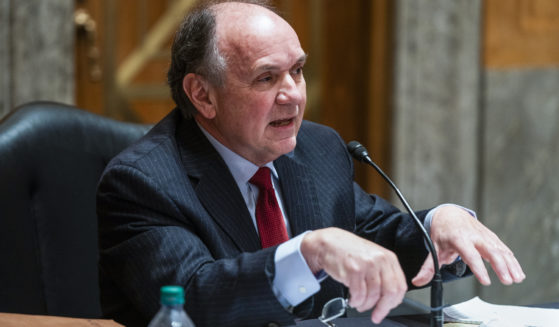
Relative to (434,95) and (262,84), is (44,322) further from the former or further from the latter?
(434,95)

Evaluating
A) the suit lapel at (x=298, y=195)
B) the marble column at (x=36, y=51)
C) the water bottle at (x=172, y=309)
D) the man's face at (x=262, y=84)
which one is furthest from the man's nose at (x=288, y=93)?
the marble column at (x=36, y=51)

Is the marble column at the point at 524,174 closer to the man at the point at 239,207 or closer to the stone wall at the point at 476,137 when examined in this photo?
the stone wall at the point at 476,137

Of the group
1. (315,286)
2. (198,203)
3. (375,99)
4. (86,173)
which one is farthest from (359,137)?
(315,286)

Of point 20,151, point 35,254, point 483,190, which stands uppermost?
point 20,151

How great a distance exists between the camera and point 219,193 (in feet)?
5.80

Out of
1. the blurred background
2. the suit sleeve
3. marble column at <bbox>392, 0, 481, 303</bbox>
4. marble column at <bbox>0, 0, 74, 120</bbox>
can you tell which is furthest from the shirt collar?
marble column at <bbox>392, 0, 481, 303</bbox>

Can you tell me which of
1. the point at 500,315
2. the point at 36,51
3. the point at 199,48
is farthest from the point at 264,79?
the point at 36,51

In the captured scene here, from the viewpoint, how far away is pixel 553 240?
12.6 feet

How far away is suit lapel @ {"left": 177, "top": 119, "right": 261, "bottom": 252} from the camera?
5.72ft

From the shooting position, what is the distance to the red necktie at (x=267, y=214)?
1.82 metres

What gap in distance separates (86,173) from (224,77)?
54cm

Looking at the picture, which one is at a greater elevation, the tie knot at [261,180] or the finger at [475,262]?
the tie knot at [261,180]

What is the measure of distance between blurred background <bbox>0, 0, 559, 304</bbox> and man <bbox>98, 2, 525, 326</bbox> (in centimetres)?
164

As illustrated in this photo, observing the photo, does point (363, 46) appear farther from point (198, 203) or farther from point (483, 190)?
point (198, 203)
